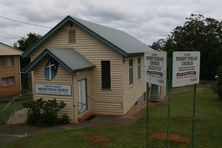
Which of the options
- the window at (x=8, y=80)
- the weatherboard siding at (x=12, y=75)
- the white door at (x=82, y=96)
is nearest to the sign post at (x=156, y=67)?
the white door at (x=82, y=96)

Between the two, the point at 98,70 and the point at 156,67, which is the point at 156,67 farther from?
the point at 98,70

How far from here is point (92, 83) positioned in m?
20.0

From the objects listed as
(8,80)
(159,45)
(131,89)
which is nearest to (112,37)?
(131,89)

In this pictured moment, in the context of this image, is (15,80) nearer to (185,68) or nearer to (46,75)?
(46,75)

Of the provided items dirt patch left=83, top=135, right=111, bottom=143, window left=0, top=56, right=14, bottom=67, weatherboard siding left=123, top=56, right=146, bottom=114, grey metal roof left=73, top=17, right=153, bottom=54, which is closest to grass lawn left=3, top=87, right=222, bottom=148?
dirt patch left=83, top=135, right=111, bottom=143

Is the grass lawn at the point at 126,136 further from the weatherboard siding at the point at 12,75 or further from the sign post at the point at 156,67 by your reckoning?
the weatherboard siding at the point at 12,75

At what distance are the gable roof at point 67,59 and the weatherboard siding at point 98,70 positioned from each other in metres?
0.52

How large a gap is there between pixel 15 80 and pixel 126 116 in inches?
924

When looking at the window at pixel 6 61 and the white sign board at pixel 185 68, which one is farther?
the window at pixel 6 61

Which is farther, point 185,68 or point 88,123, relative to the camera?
point 88,123

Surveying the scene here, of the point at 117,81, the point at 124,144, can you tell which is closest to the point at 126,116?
the point at 117,81

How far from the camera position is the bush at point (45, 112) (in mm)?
16828

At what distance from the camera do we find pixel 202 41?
56.4 m

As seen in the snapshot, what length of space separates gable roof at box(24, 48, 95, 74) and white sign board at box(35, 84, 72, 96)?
1.09 meters
